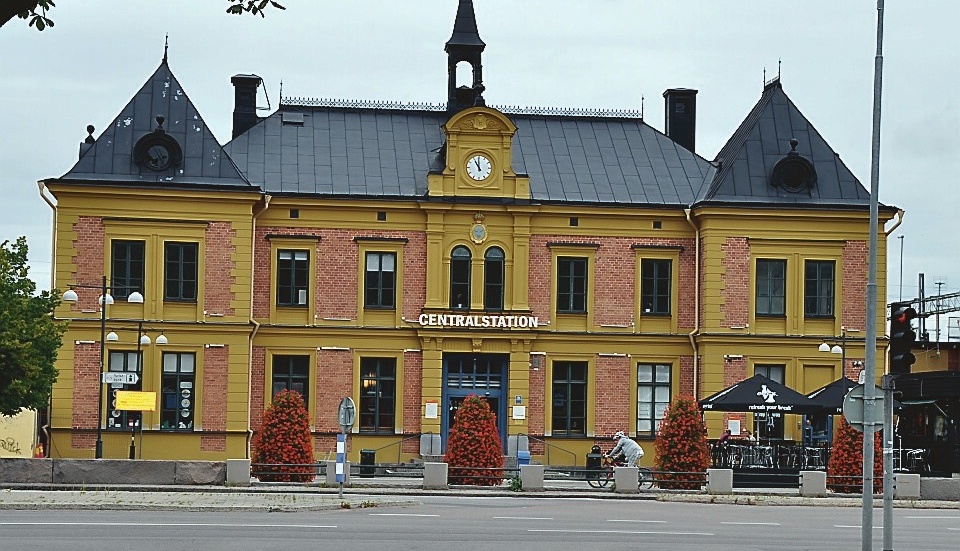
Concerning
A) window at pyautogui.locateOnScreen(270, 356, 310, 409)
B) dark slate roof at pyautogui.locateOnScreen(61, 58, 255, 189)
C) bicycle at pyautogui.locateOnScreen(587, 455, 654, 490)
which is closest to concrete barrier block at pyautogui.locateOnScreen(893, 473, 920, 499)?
bicycle at pyautogui.locateOnScreen(587, 455, 654, 490)

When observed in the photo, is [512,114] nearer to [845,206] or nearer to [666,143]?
[666,143]

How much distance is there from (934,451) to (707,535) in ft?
90.4

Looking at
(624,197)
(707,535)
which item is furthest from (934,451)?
(707,535)

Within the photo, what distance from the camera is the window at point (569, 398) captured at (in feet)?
159

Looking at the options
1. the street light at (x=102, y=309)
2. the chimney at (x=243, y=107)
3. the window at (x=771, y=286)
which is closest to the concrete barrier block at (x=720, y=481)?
the window at (x=771, y=286)

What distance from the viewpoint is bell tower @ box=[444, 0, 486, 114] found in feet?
167

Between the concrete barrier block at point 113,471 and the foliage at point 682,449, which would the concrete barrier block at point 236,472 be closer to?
the concrete barrier block at point 113,471

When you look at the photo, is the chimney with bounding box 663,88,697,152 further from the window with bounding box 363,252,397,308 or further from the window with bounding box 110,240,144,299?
the window with bounding box 110,240,144,299

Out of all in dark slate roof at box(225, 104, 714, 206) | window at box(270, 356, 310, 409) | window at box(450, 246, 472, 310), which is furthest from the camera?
dark slate roof at box(225, 104, 714, 206)

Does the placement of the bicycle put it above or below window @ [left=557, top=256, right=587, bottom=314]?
below

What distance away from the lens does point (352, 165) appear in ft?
162

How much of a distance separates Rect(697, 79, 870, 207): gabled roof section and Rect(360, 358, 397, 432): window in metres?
11.2

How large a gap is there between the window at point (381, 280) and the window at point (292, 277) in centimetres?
195

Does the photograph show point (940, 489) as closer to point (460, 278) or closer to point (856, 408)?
point (460, 278)
